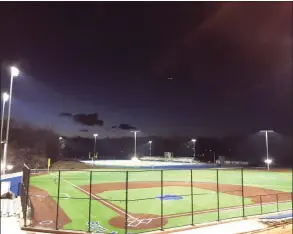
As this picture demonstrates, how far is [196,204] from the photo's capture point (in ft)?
74.9

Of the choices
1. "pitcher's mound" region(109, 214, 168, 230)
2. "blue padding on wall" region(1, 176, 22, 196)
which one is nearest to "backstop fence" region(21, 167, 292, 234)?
"pitcher's mound" region(109, 214, 168, 230)

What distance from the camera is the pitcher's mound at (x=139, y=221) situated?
16.5 metres

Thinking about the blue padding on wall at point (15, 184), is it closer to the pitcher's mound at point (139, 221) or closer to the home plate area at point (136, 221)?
the pitcher's mound at point (139, 221)

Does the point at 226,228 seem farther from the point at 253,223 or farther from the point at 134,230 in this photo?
the point at 134,230

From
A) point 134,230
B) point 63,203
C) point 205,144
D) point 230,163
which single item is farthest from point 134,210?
point 205,144

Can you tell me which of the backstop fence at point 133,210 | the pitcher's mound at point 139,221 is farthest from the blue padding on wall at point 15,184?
the pitcher's mound at point 139,221

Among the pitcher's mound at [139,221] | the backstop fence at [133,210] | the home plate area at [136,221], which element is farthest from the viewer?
the home plate area at [136,221]

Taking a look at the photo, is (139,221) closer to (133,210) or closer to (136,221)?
(136,221)

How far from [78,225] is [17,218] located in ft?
11.3

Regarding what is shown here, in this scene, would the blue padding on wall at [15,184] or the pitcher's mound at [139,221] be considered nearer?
the pitcher's mound at [139,221]

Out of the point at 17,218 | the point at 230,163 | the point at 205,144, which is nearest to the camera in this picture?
the point at 17,218

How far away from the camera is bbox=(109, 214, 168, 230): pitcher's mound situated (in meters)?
16.5

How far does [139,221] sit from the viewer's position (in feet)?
58.2

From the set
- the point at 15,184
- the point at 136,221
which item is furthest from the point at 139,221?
the point at 15,184
